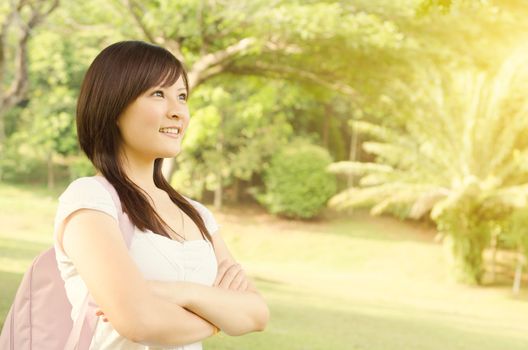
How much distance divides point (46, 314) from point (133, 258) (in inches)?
11.8

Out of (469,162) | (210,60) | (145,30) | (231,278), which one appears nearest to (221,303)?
(231,278)

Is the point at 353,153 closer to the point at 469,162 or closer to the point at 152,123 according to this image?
the point at 469,162

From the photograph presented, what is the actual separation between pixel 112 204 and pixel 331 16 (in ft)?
41.0

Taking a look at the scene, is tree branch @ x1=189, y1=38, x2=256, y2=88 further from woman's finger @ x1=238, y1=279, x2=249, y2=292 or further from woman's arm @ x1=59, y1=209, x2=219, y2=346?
woman's arm @ x1=59, y1=209, x2=219, y2=346

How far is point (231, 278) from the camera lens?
90.7 inches

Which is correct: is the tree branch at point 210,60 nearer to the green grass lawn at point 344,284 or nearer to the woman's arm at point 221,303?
the green grass lawn at point 344,284

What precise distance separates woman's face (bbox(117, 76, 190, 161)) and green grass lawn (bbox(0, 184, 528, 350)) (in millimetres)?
5165

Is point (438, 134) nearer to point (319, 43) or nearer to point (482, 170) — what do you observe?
point (482, 170)

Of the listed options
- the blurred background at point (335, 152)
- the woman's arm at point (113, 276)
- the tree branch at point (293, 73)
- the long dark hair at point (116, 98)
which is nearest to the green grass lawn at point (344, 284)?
the blurred background at point (335, 152)

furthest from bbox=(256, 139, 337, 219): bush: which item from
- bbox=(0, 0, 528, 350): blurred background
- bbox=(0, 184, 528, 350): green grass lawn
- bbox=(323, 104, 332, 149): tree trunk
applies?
bbox=(323, 104, 332, 149): tree trunk

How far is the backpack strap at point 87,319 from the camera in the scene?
1.97 m

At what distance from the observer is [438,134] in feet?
73.7

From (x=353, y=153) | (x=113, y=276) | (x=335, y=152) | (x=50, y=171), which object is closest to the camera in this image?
(x=113, y=276)

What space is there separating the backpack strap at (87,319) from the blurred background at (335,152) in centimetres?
503
